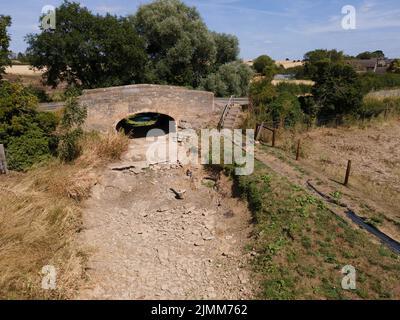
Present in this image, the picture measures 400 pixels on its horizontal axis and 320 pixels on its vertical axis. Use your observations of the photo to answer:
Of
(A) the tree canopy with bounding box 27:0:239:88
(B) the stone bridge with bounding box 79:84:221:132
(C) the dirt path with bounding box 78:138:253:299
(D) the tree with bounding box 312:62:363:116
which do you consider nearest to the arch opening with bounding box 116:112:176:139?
(B) the stone bridge with bounding box 79:84:221:132

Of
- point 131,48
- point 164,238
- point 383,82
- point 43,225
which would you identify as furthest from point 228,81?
point 43,225

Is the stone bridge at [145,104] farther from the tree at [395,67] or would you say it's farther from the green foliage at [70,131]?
the tree at [395,67]

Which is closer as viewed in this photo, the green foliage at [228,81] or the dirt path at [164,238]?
the dirt path at [164,238]

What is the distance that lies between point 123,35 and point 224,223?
Result: 14538mm

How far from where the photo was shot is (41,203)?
8.59 meters

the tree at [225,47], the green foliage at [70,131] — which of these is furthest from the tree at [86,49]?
the green foliage at [70,131]

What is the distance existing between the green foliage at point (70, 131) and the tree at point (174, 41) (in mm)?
10622

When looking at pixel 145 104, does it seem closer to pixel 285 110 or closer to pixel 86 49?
pixel 86 49

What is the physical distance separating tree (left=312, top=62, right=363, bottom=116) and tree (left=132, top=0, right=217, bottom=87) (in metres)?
8.96

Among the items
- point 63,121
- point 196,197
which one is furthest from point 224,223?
point 63,121

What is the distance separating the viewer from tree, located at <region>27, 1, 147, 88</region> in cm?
1822

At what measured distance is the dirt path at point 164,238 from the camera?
23.5 ft

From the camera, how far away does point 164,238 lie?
927 centimetres
